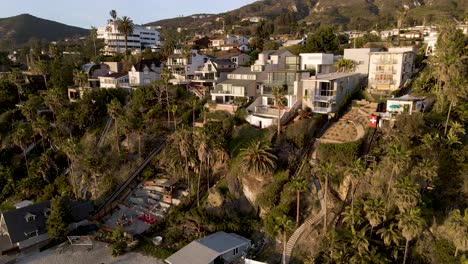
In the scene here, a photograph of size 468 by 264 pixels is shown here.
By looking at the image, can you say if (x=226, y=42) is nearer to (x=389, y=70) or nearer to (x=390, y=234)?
(x=389, y=70)

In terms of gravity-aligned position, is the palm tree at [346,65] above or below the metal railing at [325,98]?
above

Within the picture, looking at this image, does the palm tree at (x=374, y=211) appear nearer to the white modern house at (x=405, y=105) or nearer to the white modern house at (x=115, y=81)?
the white modern house at (x=405, y=105)

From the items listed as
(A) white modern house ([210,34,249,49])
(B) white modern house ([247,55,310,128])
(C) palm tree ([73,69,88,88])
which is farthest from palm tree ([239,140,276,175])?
(A) white modern house ([210,34,249,49])

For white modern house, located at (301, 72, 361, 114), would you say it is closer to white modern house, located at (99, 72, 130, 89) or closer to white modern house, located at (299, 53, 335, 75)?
white modern house, located at (299, 53, 335, 75)

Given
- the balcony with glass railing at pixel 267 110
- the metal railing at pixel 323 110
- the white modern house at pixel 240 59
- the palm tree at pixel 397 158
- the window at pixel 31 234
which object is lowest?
the window at pixel 31 234

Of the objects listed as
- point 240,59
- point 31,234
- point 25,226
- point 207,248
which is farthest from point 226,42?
point 207,248

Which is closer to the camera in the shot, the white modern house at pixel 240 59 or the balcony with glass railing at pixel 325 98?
the balcony with glass railing at pixel 325 98

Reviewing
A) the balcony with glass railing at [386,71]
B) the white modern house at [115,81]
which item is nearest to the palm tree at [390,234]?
the balcony with glass railing at [386,71]

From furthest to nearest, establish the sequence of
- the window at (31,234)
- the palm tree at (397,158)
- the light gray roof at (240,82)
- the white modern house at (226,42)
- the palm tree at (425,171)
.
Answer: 1. the white modern house at (226,42)
2. the light gray roof at (240,82)
3. the window at (31,234)
4. the palm tree at (425,171)
5. the palm tree at (397,158)
